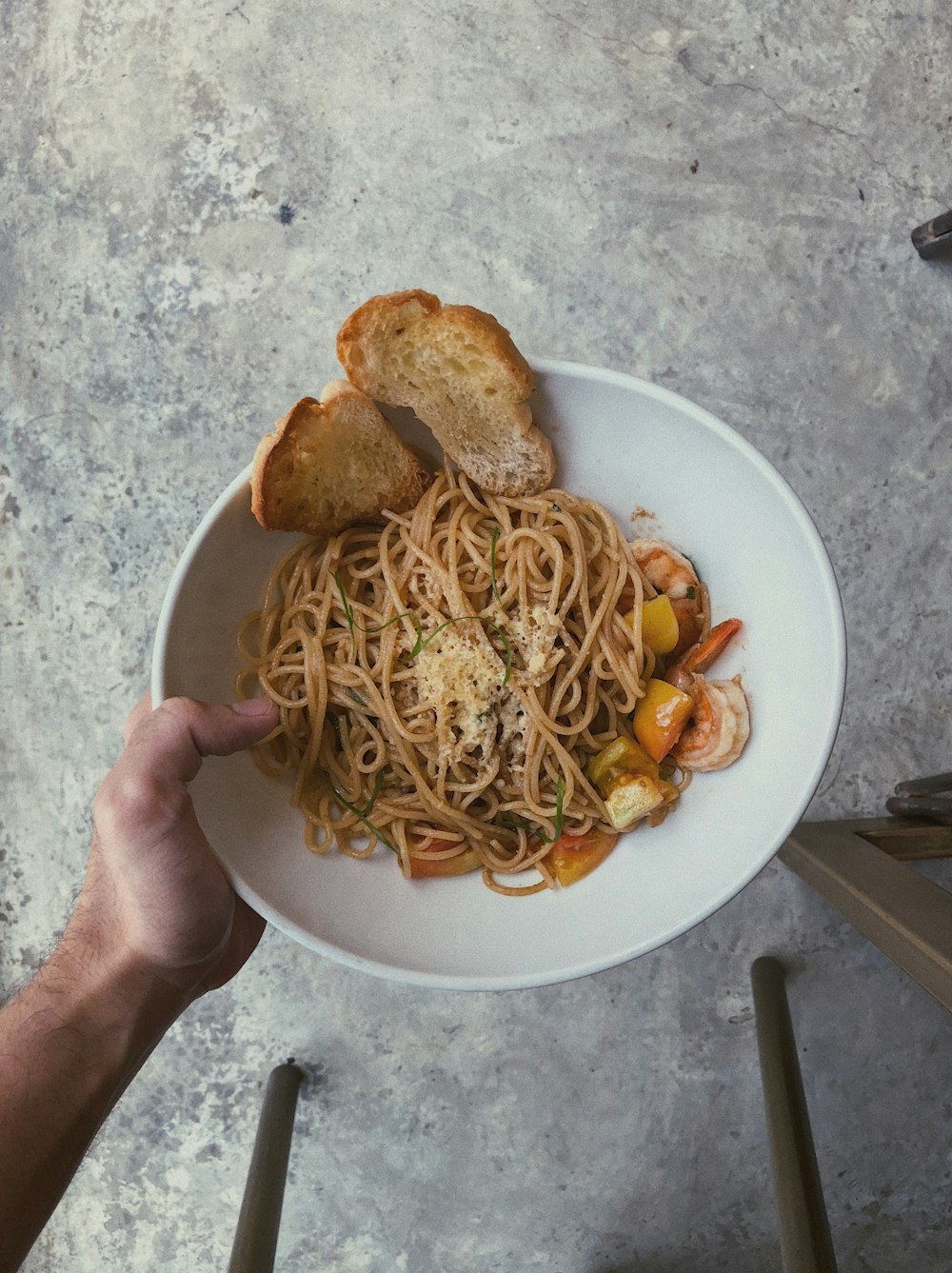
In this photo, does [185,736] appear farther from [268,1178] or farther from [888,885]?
[888,885]

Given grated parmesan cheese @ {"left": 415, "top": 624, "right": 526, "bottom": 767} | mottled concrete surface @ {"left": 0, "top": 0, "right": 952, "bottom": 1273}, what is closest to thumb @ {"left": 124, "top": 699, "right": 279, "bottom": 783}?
grated parmesan cheese @ {"left": 415, "top": 624, "right": 526, "bottom": 767}

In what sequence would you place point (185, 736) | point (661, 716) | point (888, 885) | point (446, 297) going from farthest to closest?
point (446, 297)
point (888, 885)
point (661, 716)
point (185, 736)

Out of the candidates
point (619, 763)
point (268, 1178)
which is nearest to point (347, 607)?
point (619, 763)

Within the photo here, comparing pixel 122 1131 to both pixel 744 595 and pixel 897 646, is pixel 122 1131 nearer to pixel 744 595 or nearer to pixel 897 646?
pixel 744 595

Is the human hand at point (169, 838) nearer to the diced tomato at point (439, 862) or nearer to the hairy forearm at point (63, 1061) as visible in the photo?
the hairy forearm at point (63, 1061)

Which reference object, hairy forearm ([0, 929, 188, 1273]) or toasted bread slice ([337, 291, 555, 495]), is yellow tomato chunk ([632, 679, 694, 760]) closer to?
toasted bread slice ([337, 291, 555, 495])
